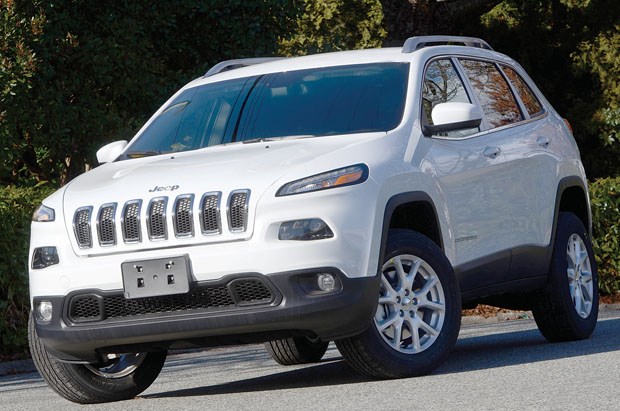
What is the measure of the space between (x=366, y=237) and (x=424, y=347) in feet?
2.68

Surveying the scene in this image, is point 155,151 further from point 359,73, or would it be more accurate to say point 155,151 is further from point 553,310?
point 553,310

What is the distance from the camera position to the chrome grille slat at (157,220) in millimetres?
7004

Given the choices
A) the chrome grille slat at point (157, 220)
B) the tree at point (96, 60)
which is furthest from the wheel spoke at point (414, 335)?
the tree at point (96, 60)

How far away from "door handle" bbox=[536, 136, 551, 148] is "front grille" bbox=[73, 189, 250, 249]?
289 centimetres

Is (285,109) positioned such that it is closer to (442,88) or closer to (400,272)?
(442,88)

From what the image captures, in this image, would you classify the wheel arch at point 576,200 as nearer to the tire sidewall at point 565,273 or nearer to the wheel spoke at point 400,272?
the tire sidewall at point 565,273

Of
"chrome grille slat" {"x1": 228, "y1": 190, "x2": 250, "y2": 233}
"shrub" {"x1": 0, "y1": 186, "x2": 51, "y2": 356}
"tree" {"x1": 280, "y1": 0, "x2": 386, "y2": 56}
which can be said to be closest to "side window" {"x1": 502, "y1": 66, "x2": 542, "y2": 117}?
"chrome grille slat" {"x1": 228, "y1": 190, "x2": 250, "y2": 233}

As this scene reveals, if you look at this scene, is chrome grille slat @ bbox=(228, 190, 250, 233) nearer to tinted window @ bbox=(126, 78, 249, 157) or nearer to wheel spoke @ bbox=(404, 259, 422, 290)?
wheel spoke @ bbox=(404, 259, 422, 290)

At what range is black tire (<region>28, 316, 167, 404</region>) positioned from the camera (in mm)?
7551

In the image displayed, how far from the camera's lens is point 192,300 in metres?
6.96

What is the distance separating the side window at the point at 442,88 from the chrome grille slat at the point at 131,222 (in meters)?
1.88

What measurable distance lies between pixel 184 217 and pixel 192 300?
0.42 meters

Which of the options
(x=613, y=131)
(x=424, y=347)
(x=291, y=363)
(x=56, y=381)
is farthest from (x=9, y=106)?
(x=613, y=131)

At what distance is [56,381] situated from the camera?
7.60 meters
